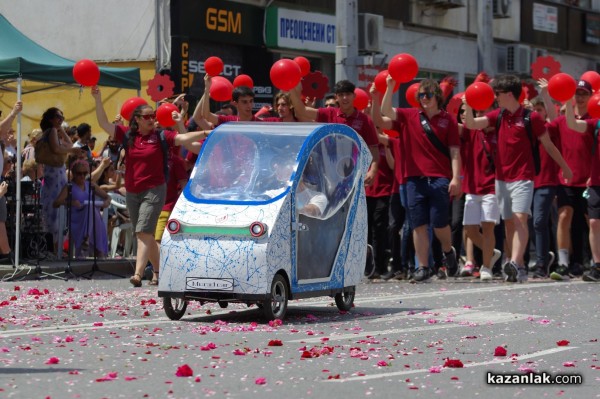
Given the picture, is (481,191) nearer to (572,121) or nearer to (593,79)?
(572,121)

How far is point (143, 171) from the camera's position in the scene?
16.5 metres

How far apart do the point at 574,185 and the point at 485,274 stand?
1.70m

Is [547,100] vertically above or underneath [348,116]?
above

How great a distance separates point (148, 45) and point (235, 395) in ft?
68.9

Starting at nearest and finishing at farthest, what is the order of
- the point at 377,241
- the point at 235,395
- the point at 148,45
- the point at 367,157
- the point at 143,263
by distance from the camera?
the point at 235,395, the point at 367,157, the point at 143,263, the point at 377,241, the point at 148,45

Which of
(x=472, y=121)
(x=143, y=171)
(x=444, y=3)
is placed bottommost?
(x=143, y=171)

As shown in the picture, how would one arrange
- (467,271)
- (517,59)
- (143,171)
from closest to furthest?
(143,171), (467,271), (517,59)

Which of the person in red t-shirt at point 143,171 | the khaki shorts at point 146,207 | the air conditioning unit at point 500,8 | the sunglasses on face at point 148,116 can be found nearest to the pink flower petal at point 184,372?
the person in red t-shirt at point 143,171

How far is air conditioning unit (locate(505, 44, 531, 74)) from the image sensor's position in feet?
135

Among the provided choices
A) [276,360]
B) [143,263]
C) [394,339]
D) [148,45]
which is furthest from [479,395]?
[148,45]

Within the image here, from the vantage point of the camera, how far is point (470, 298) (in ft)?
48.5

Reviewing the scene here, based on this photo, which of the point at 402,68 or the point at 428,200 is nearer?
the point at 402,68

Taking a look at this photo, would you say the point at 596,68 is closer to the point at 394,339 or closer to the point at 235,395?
the point at 394,339

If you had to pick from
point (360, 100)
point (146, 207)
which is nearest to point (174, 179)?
point (146, 207)
